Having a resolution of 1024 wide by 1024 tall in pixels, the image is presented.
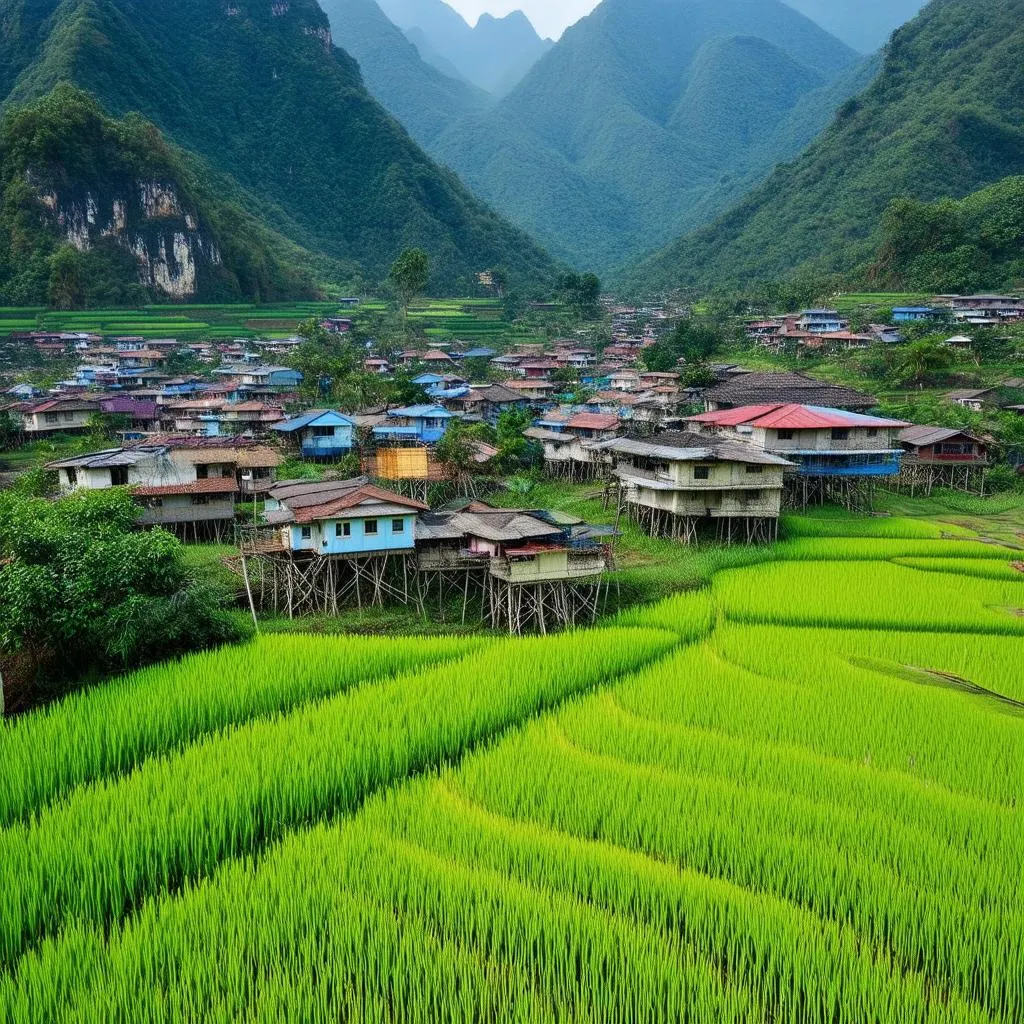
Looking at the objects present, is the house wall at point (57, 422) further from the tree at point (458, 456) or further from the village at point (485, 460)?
the tree at point (458, 456)

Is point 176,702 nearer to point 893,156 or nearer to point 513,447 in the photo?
point 513,447

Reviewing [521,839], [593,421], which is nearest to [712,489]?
[593,421]

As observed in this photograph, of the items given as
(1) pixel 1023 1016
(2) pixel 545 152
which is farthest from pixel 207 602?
(2) pixel 545 152

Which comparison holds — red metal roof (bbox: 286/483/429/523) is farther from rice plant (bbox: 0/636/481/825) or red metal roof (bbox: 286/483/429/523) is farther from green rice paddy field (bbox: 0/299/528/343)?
green rice paddy field (bbox: 0/299/528/343)

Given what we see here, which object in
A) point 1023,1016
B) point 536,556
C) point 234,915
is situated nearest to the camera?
point 1023,1016

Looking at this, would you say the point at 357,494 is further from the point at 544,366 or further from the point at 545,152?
the point at 545,152

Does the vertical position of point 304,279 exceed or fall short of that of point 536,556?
it exceeds it
